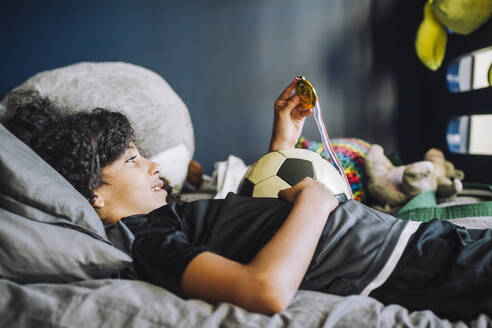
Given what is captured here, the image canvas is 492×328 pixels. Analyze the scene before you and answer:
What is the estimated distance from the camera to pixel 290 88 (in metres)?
1.19

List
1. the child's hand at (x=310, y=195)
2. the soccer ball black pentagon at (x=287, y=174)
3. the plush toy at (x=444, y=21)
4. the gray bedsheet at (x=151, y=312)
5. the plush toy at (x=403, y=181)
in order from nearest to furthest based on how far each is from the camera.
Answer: the gray bedsheet at (x=151, y=312) < the child's hand at (x=310, y=195) < the soccer ball black pentagon at (x=287, y=174) < the plush toy at (x=403, y=181) < the plush toy at (x=444, y=21)

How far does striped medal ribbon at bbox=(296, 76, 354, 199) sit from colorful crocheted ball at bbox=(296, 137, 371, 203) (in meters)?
0.44

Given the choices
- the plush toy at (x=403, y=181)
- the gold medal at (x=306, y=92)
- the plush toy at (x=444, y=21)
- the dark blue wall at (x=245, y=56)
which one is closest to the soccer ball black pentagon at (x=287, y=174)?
the gold medal at (x=306, y=92)

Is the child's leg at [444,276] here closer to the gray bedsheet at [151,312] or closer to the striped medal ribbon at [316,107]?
the gray bedsheet at [151,312]

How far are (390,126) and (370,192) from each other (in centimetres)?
81

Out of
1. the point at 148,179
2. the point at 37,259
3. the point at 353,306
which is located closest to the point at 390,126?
the point at 148,179

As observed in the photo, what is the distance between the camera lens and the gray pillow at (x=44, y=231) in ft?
2.08

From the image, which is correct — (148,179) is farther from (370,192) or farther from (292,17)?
(292,17)

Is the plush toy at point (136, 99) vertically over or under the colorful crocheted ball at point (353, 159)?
over

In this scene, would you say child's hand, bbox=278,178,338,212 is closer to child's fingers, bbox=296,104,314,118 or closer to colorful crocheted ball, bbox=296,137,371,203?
child's fingers, bbox=296,104,314,118

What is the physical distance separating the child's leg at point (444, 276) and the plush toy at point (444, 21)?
3.68 ft

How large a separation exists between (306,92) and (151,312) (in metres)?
0.75

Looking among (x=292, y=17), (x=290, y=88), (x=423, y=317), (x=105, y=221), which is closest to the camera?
(x=423, y=317)

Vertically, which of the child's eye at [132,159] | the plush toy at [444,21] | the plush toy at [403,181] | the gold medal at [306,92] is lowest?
the plush toy at [403,181]
